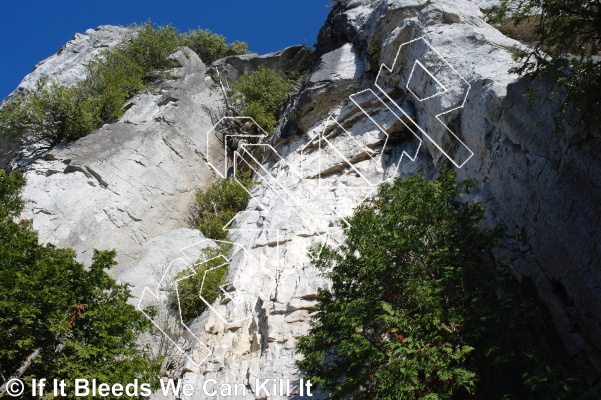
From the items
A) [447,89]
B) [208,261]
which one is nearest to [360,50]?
[447,89]

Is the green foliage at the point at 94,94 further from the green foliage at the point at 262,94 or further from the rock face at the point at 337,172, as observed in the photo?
the green foliage at the point at 262,94

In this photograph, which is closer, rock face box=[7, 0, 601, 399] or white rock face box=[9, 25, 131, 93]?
rock face box=[7, 0, 601, 399]

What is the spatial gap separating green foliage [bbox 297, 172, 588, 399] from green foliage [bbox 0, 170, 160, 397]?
3575 millimetres

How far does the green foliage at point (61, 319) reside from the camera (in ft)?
27.4

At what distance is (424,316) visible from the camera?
23.2 ft

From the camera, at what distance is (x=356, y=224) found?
8820mm

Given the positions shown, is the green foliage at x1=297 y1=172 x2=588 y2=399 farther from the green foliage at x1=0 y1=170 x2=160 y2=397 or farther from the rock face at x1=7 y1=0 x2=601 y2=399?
the green foliage at x1=0 y1=170 x2=160 y2=397

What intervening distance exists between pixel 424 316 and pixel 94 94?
17.9m

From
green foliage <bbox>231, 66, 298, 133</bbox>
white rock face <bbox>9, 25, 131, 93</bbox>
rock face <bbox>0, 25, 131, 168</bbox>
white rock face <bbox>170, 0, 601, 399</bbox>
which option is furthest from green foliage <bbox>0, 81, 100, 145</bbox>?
white rock face <bbox>170, 0, 601, 399</bbox>

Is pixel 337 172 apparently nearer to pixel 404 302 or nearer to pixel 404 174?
pixel 404 174

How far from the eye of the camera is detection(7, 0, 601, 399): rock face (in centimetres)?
775

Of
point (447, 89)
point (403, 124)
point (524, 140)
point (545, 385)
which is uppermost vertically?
point (403, 124)

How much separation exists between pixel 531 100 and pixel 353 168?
7195 millimetres

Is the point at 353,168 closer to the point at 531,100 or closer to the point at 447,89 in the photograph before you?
the point at 447,89
